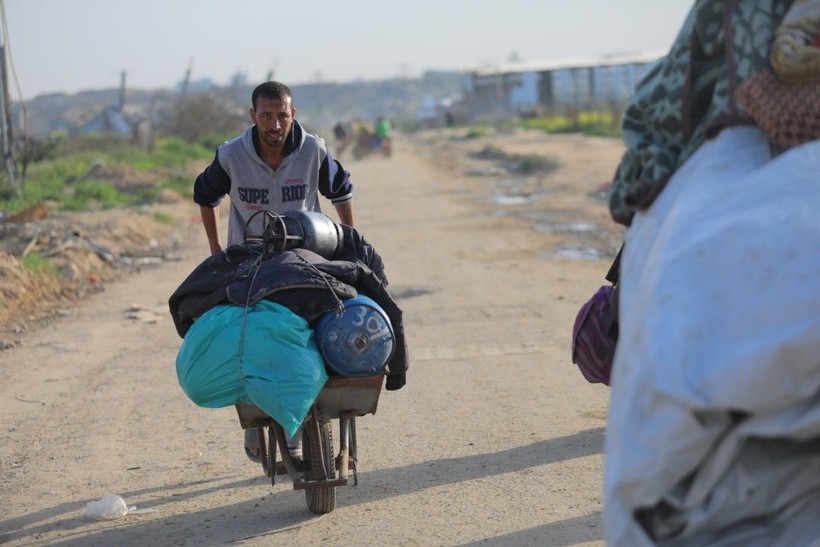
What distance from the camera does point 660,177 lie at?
346cm

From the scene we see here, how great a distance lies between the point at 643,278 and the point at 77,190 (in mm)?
21739

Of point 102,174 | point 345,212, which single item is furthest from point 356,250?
point 102,174

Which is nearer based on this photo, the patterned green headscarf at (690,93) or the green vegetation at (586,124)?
the patterned green headscarf at (690,93)

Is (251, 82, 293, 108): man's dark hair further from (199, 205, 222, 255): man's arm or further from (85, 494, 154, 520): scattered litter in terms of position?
(85, 494, 154, 520): scattered litter

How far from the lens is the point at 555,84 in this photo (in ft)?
277

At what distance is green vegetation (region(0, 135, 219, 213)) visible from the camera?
853 inches

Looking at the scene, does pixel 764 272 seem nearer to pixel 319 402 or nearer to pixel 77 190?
pixel 319 402

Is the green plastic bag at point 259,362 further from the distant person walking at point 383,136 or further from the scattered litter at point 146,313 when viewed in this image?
Answer: the distant person walking at point 383,136

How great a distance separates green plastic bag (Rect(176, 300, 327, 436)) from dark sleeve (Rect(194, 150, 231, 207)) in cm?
124

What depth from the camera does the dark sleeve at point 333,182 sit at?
600 centimetres

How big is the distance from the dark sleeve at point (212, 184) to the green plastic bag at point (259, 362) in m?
1.24

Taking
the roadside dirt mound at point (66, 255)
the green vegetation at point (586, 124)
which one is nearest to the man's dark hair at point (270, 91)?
the roadside dirt mound at point (66, 255)

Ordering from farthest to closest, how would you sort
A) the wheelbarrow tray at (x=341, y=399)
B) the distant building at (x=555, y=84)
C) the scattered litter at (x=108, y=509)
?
the distant building at (x=555, y=84) → the scattered litter at (x=108, y=509) → the wheelbarrow tray at (x=341, y=399)

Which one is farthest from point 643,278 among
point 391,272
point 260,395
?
point 391,272
